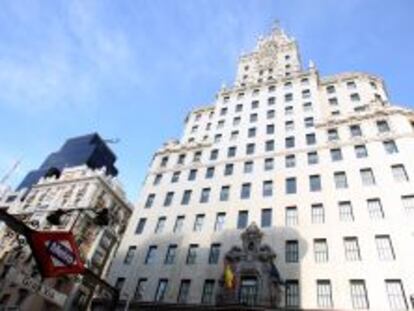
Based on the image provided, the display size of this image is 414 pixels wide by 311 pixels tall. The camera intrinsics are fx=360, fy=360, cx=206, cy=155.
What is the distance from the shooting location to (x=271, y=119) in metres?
45.0

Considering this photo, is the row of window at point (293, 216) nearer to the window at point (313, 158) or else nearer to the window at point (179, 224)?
the window at point (179, 224)

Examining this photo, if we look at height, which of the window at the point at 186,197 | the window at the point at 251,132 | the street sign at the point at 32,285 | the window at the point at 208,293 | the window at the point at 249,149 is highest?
the window at the point at 251,132

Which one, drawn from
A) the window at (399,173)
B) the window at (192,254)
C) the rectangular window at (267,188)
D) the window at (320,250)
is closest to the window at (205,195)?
the window at (192,254)

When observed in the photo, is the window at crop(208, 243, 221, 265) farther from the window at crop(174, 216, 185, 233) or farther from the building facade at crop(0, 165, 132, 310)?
the building facade at crop(0, 165, 132, 310)

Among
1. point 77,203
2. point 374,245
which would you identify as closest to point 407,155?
point 374,245

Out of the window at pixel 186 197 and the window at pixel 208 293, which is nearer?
the window at pixel 208 293

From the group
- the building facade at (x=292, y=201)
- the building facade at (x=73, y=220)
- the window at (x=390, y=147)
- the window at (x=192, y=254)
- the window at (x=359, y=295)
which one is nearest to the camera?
the window at (x=359, y=295)

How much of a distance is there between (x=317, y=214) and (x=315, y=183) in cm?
374

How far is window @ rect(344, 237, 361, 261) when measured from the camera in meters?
28.0

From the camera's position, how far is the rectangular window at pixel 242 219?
34219 mm

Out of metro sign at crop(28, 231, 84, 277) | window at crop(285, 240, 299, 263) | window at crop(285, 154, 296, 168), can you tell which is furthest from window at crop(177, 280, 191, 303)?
metro sign at crop(28, 231, 84, 277)

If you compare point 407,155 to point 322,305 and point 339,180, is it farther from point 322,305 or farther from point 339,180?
point 322,305

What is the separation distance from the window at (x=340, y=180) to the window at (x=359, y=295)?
942 centimetres

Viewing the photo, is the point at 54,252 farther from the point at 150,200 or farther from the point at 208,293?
the point at 150,200
